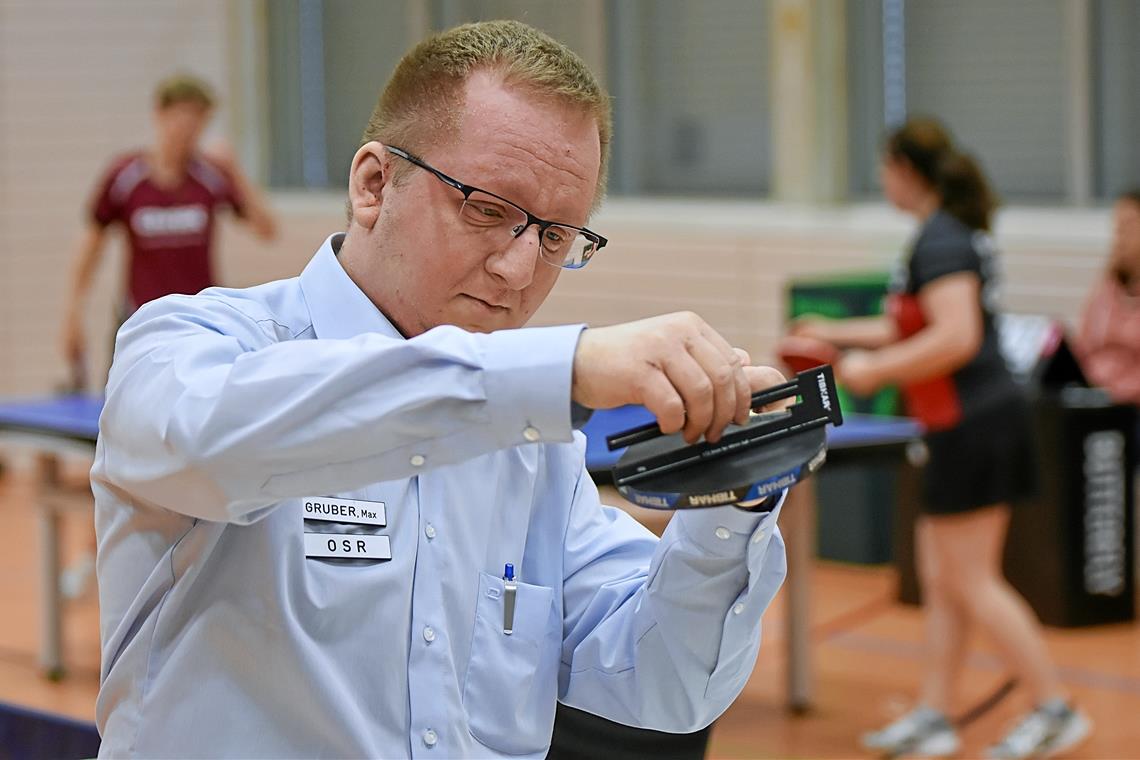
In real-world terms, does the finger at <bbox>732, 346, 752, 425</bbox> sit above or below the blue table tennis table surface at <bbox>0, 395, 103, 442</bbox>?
above

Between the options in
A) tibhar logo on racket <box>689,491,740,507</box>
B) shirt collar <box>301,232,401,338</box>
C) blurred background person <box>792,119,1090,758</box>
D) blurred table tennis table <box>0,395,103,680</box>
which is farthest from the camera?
blurred table tennis table <box>0,395,103,680</box>

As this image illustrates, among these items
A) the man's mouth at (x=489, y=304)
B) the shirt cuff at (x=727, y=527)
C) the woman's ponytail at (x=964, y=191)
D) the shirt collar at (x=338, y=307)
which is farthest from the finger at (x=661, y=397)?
the woman's ponytail at (x=964, y=191)

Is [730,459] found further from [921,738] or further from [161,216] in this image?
[161,216]

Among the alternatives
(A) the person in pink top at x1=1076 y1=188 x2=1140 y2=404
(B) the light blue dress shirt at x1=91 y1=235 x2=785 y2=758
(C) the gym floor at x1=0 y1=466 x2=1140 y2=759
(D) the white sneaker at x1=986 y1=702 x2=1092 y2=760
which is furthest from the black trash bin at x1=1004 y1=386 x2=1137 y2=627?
(B) the light blue dress shirt at x1=91 y1=235 x2=785 y2=758

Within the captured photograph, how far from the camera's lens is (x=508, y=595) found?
1635 millimetres

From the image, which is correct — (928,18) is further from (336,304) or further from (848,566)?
(336,304)

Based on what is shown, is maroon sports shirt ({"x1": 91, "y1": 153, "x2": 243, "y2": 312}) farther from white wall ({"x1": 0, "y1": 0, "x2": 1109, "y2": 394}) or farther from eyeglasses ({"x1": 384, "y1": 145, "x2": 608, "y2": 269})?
eyeglasses ({"x1": 384, "y1": 145, "x2": 608, "y2": 269})

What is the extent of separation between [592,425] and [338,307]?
275cm

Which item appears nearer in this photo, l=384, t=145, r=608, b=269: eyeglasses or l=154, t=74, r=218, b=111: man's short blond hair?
l=384, t=145, r=608, b=269: eyeglasses

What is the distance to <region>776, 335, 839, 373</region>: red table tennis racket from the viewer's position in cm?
424

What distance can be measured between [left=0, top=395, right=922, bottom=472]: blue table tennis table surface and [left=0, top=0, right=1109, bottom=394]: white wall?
225 centimetres

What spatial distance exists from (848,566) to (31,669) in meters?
3.48

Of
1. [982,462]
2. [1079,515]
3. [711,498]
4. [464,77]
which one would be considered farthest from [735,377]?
[1079,515]

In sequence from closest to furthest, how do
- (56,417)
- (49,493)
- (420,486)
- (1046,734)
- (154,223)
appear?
(420,486) < (1046,734) < (56,417) < (49,493) < (154,223)
